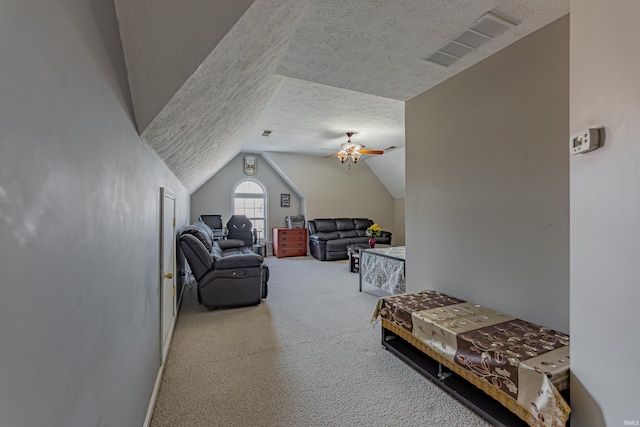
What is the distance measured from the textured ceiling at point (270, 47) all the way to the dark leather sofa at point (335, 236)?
449cm

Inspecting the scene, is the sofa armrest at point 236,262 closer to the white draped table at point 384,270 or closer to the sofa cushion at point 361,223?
the white draped table at point 384,270

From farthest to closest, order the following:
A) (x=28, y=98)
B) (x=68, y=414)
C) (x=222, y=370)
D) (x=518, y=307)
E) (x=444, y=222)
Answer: (x=444, y=222) → (x=222, y=370) → (x=518, y=307) → (x=68, y=414) → (x=28, y=98)

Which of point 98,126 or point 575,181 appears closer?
point 98,126

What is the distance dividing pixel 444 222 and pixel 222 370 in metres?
2.37

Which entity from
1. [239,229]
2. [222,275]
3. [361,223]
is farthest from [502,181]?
[361,223]

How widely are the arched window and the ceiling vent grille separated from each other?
6245 mm

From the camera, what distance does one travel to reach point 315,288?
448cm

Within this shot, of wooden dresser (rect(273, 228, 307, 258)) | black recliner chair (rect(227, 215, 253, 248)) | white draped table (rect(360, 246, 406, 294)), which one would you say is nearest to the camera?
white draped table (rect(360, 246, 406, 294))

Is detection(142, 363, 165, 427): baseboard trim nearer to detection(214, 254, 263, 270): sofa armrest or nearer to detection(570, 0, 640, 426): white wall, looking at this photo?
detection(214, 254, 263, 270): sofa armrest

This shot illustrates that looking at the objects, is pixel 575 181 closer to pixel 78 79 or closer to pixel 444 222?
pixel 444 222

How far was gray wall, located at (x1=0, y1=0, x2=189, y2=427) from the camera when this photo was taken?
506 millimetres

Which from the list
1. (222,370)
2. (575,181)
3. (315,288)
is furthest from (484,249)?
(315,288)

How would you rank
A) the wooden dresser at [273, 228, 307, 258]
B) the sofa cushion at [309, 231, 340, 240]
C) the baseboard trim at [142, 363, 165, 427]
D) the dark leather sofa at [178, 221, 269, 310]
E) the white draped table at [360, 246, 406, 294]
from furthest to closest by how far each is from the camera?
the wooden dresser at [273, 228, 307, 258] → the sofa cushion at [309, 231, 340, 240] → the white draped table at [360, 246, 406, 294] → the dark leather sofa at [178, 221, 269, 310] → the baseboard trim at [142, 363, 165, 427]

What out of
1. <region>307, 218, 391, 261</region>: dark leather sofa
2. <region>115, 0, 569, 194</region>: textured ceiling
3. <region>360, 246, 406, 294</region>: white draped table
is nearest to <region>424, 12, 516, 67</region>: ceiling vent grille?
<region>115, 0, 569, 194</region>: textured ceiling
